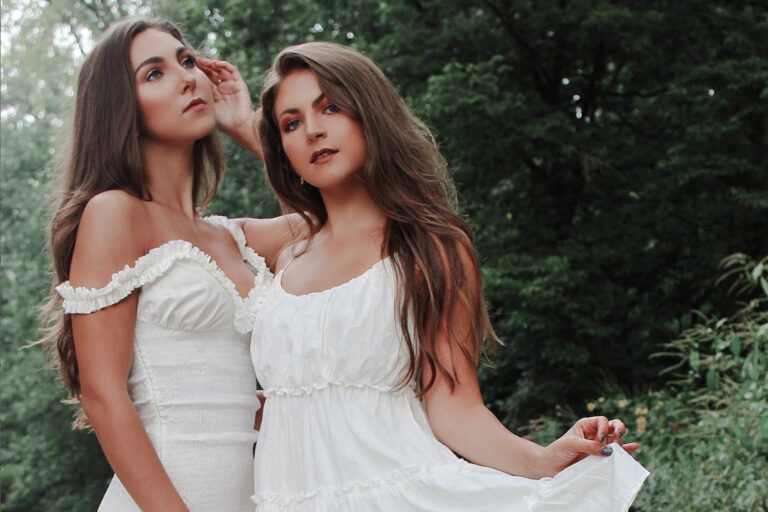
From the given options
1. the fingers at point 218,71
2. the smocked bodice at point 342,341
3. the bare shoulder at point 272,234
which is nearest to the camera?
the smocked bodice at point 342,341

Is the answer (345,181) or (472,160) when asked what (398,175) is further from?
(472,160)

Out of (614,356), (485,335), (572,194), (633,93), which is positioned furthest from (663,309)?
(485,335)

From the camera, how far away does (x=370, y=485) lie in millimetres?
1970

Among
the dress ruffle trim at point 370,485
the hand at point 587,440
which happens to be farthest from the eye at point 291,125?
the hand at point 587,440

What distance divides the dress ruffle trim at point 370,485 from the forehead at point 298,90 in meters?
0.89

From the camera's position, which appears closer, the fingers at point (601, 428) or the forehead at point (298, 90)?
the fingers at point (601, 428)

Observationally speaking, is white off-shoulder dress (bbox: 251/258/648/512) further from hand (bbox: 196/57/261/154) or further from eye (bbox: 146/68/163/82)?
hand (bbox: 196/57/261/154)

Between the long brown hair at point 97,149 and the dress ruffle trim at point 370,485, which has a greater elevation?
the long brown hair at point 97,149

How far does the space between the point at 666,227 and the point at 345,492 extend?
21.0ft

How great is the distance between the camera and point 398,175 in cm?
224

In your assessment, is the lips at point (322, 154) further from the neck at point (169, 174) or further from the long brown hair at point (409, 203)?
the neck at point (169, 174)

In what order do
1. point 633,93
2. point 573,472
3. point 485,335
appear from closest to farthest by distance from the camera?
point 573,472
point 485,335
point 633,93

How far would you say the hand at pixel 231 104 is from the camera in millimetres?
2803

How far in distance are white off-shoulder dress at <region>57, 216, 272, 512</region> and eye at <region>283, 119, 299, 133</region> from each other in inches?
14.6
